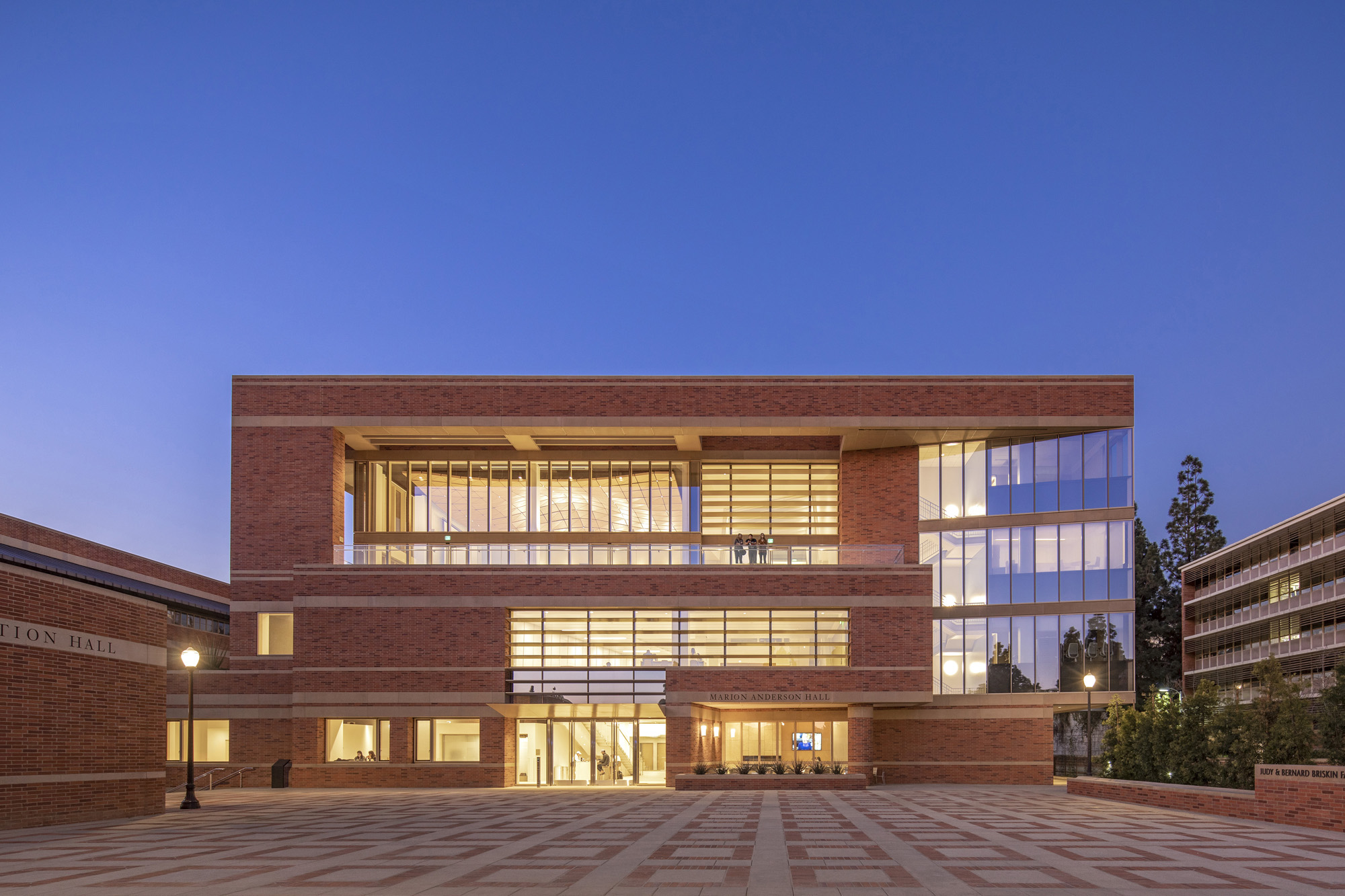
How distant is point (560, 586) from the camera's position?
40.1 m

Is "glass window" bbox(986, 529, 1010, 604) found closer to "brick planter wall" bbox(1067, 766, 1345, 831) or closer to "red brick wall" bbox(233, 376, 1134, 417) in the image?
"red brick wall" bbox(233, 376, 1134, 417)

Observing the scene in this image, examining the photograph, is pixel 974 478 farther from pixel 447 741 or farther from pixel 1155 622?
pixel 1155 622

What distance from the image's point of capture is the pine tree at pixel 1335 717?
24359mm

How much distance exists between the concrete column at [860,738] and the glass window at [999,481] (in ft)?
33.0

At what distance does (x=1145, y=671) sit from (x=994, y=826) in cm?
5544

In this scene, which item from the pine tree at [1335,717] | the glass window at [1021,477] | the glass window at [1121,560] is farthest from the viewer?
the glass window at [1021,477]

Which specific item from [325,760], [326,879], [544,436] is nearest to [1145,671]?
[544,436]

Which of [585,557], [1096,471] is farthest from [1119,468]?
[585,557]

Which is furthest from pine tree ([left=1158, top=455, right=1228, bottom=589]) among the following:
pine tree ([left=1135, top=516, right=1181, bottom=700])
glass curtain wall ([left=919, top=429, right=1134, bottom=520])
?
glass curtain wall ([left=919, top=429, right=1134, bottom=520])

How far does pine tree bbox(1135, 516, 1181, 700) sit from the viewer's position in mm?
70625

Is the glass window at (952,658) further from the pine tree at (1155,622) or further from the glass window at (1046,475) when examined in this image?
the pine tree at (1155,622)

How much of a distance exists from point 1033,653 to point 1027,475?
707 cm

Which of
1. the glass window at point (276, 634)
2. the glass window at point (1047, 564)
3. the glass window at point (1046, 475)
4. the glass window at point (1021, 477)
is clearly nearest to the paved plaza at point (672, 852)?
the glass window at point (276, 634)

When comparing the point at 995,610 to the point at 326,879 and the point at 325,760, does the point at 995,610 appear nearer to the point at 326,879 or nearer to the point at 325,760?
the point at 325,760
